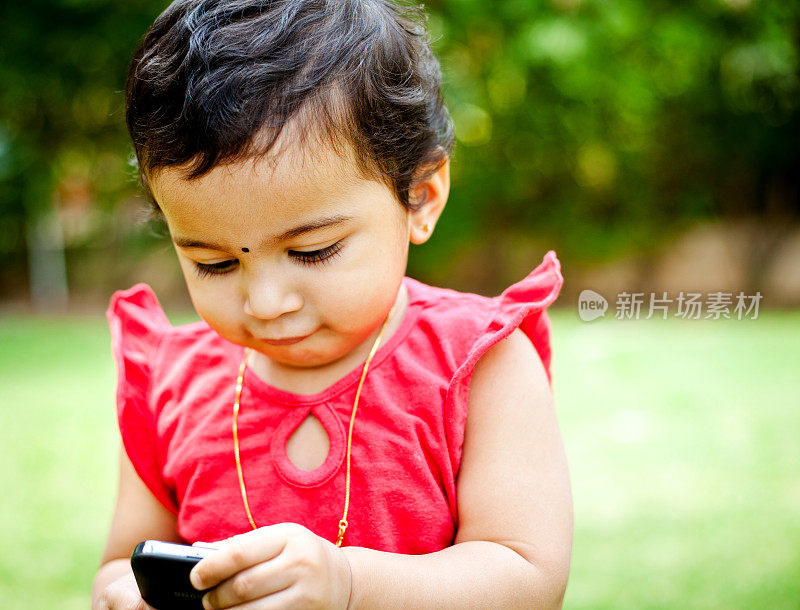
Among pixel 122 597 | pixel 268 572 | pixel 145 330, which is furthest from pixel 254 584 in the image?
pixel 145 330

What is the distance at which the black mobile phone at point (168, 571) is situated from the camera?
0.99 meters

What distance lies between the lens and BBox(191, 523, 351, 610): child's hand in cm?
96

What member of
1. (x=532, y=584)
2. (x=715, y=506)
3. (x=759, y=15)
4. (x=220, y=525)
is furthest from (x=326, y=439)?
(x=759, y=15)

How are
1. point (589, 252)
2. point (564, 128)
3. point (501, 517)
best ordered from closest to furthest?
point (501, 517) → point (564, 128) → point (589, 252)

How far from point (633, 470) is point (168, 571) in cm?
278

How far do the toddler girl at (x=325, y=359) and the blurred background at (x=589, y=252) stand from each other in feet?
4.38

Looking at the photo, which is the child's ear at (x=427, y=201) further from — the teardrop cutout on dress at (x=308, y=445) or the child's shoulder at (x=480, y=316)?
the teardrop cutout on dress at (x=308, y=445)

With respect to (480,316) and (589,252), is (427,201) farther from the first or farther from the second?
(589,252)

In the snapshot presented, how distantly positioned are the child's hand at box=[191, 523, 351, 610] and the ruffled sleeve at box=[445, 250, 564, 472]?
307 mm

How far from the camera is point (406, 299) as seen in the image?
1.43 m

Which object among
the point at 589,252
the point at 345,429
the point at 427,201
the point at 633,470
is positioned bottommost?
the point at 633,470

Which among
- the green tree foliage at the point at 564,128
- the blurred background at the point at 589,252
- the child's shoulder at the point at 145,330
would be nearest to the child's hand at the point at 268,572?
the child's shoulder at the point at 145,330

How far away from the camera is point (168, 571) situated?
1.00m

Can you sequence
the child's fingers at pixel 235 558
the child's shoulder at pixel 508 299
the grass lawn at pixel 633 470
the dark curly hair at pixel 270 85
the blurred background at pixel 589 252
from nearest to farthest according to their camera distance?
the child's fingers at pixel 235 558 → the dark curly hair at pixel 270 85 → the child's shoulder at pixel 508 299 → the grass lawn at pixel 633 470 → the blurred background at pixel 589 252
